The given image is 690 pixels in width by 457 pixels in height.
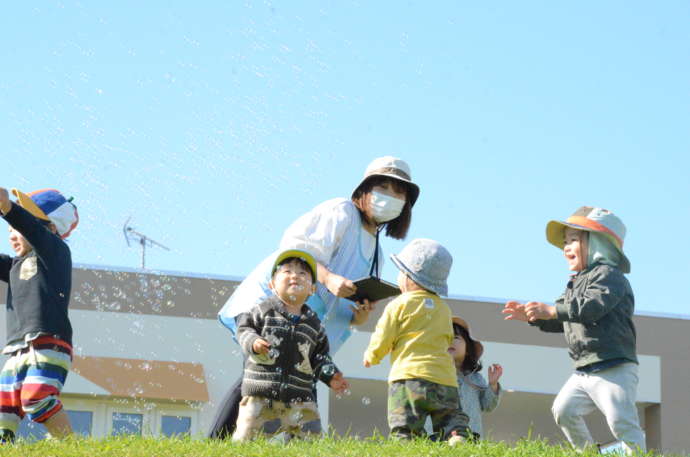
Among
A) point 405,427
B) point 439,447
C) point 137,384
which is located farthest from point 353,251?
point 137,384

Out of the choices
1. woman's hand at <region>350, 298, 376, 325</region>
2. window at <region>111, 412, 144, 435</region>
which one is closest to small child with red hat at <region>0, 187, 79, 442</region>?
woman's hand at <region>350, 298, 376, 325</region>

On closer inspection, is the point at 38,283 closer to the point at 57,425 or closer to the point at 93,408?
the point at 57,425

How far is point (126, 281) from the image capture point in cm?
1950

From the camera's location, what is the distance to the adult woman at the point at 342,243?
7422 mm

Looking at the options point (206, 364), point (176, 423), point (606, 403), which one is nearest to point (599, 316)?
point (606, 403)

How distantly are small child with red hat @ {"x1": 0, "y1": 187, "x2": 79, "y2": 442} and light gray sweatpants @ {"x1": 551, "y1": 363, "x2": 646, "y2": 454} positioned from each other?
10.7 ft

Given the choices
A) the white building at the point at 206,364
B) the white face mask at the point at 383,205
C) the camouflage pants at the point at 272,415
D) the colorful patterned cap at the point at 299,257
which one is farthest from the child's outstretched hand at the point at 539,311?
the white building at the point at 206,364

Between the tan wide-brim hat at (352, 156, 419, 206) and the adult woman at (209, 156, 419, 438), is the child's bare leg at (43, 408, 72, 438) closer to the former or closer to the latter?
the adult woman at (209, 156, 419, 438)

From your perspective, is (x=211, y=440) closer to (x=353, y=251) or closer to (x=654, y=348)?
(x=353, y=251)

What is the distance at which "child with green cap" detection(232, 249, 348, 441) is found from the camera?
6.97 m

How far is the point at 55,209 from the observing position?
322 inches

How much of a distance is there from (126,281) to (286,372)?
12911 millimetres

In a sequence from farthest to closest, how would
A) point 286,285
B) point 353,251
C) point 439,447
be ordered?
1. point 353,251
2. point 286,285
3. point 439,447

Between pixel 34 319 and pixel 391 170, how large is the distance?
2.50m
